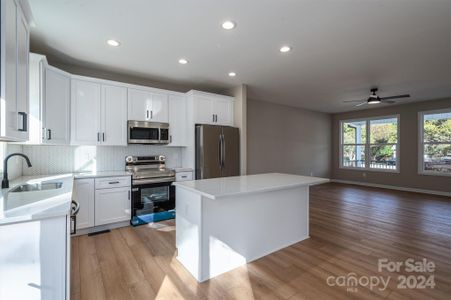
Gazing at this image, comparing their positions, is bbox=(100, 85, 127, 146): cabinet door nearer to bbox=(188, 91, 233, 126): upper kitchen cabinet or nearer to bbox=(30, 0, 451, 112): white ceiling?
bbox=(30, 0, 451, 112): white ceiling

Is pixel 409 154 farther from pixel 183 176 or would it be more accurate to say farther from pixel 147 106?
pixel 147 106

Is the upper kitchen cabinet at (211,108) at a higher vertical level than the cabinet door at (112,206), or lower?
higher

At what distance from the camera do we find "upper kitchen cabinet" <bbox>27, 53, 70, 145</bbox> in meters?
2.49

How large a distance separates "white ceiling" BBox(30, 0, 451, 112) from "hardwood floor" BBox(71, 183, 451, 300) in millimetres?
2578

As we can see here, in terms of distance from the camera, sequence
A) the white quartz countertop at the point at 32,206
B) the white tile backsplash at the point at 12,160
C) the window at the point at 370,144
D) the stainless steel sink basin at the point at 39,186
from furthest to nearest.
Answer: the window at the point at 370,144 → the white tile backsplash at the point at 12,160 → the stainless steel sink basin at the point at 39,186 → the white quartz countertop at the point at 32,206

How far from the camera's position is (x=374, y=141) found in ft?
23.0

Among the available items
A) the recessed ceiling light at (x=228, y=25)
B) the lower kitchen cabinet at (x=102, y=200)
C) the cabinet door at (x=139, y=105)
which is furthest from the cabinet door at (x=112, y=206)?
the recessed ceiling light at (x=228, y=25)

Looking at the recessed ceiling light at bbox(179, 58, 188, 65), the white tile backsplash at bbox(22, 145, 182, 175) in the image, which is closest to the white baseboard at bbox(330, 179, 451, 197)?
the white tile backsplash at bbox(22, 145, 182, 175)

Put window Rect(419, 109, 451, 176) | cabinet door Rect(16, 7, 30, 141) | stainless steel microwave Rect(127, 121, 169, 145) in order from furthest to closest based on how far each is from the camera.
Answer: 1. window Rect(419, 109, 451, 176)
2. stainless steel microwave Rect(127, 121, 169, 145)
3. cabinet door Rect(16, 7, 30, 141)

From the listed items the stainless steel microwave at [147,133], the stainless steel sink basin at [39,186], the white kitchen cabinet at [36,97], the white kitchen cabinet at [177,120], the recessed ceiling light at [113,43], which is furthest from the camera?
the white kitchen cabinet at [177,120]

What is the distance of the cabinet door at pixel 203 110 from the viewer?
403 centimetres

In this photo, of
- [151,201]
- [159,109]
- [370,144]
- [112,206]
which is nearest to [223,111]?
[159,109]

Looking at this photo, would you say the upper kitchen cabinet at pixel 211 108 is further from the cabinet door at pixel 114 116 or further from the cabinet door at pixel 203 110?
the cabinet door at pixel 114 116

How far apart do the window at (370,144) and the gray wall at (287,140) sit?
0.60 metres
